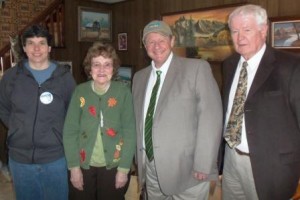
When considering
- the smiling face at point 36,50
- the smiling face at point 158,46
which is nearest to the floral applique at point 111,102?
the smiling face at point 158,46

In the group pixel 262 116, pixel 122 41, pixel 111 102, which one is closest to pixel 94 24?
pixel 122 41

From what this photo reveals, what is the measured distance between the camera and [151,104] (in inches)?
68.8

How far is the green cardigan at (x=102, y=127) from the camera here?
172cm

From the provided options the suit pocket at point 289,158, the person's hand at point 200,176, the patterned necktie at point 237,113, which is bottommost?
the person's hand at point 200,176

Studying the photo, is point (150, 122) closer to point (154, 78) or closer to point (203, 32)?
point (154, 78)

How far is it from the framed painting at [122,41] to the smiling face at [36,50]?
3460mm

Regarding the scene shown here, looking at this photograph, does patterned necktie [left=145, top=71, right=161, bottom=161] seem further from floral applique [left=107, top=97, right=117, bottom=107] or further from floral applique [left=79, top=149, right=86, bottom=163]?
floral applique [left=79, top=149, right=86, bottom=163]

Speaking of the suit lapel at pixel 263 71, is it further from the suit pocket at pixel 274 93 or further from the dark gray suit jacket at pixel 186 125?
the dark gray suit jacket at pixel 186 125

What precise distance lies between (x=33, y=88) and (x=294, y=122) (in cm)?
143

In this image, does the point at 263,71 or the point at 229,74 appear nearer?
the point at 263,71

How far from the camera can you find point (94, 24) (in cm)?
516

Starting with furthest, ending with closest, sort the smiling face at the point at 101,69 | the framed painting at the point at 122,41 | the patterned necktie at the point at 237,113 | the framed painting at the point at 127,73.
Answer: the framed painting at the point at 122,41 < the framed painting at the point at 127,73 < the smiling face at the point at 101,69 < the patterned necktie at the point at 237,113

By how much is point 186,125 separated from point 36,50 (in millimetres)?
981

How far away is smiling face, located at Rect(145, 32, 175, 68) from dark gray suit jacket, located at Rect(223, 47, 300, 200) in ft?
1.70
